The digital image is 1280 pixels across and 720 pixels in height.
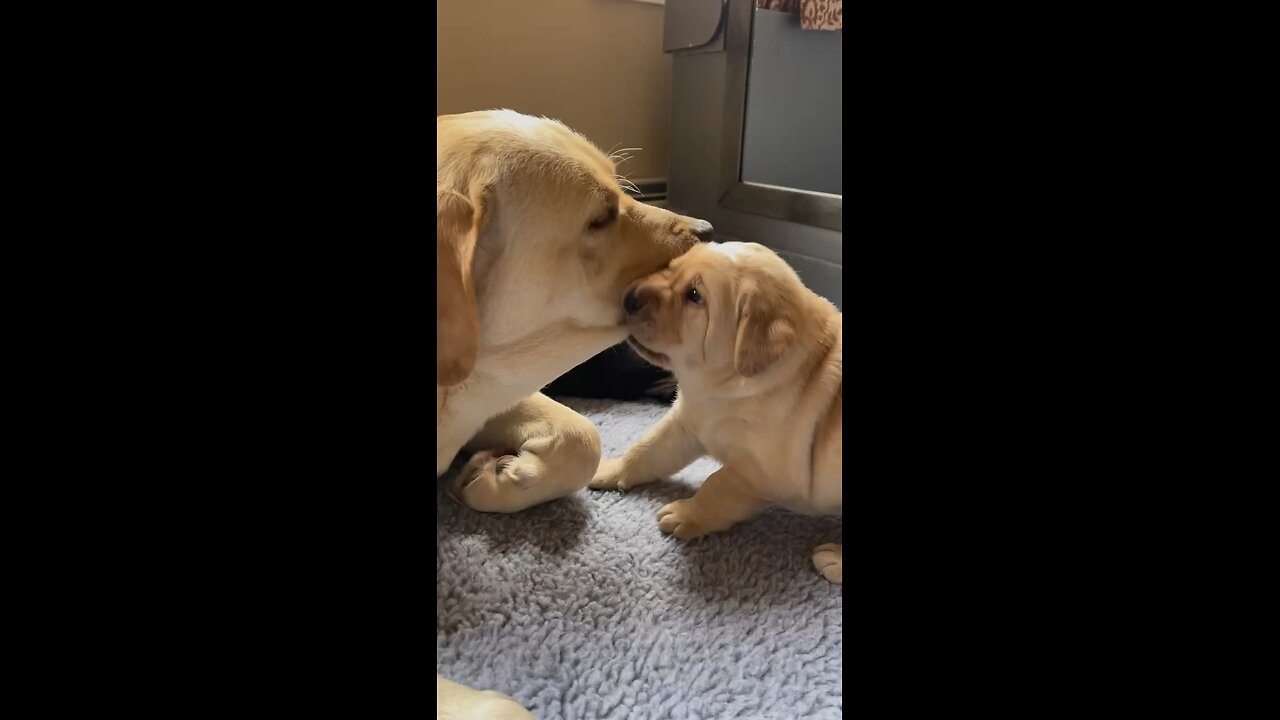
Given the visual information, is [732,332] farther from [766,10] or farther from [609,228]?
[766,10]

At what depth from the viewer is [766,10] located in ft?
7.26

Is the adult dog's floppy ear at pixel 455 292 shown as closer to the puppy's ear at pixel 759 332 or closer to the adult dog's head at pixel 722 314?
the adult dog's head at pixel 722 314

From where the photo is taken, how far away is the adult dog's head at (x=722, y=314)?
1248mm

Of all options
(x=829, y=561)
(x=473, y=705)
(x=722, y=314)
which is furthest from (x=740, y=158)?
(x=473, y=705)

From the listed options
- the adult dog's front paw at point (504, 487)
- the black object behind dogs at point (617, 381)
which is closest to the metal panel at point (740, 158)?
the black object behind dogs at point (617, 381)

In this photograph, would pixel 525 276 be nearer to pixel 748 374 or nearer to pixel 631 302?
pixel 631 302

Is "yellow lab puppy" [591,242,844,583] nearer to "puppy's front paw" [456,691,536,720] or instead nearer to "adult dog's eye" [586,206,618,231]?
"adult dog's eye" [586,206,618,231]

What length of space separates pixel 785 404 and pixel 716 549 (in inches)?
10.2

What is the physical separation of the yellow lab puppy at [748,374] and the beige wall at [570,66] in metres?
1.03

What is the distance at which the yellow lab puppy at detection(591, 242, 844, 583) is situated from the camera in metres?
1.25

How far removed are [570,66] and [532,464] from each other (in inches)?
55.6
